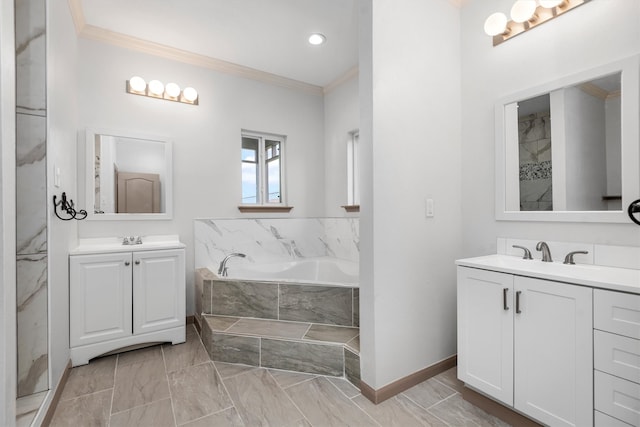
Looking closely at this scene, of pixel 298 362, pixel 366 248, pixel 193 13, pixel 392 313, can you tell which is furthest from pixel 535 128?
pixel 193 13

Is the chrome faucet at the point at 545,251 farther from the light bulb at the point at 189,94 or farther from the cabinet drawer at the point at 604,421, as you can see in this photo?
the light bulb at the point at 189,94

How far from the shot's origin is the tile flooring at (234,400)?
151 cm

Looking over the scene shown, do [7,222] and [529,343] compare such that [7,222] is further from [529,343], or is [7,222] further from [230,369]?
[529,343]

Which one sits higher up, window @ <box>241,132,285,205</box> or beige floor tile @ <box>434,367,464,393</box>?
window @ <box>241,132,285,205</box>

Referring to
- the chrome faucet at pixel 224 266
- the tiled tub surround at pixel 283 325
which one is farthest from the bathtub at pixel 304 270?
the tiled tub surround at pixel 283 325

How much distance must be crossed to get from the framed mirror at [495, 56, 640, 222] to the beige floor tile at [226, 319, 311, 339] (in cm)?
155

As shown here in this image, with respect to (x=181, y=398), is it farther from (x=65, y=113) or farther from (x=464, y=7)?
(x=464, y=7)

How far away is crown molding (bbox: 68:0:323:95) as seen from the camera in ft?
7.98

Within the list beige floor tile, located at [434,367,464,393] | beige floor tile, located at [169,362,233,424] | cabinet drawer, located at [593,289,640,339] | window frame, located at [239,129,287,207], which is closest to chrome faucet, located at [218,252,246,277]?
window frame, located at [239,129,287,207]

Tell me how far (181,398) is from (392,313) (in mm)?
1317

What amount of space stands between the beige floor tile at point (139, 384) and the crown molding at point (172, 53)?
2642 millimetres

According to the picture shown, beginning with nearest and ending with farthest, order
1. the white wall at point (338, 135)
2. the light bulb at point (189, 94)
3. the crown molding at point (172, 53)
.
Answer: the crown molding at point (172, 53), the light bulb at point (189, 94), the white wall at point (338, 135)

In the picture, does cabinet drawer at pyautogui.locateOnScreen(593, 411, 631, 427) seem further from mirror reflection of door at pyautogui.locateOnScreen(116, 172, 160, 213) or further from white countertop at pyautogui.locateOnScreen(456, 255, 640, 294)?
mirror reflection of door at pyautogui.locateOnScreen(116, 172, 160, 213)

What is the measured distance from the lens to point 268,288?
92.4 inches
